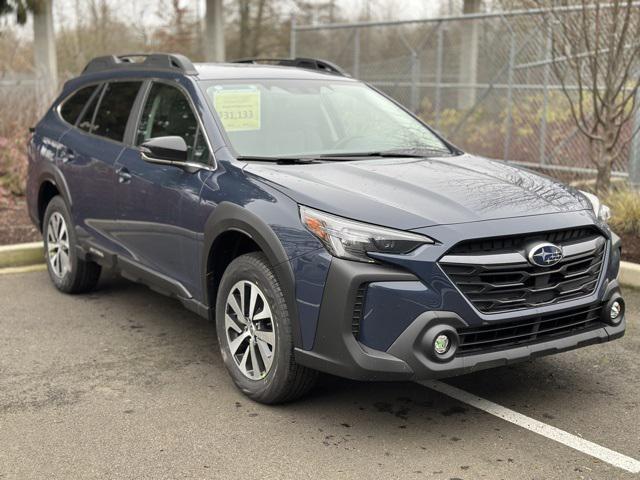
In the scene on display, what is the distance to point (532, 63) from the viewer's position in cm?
1167

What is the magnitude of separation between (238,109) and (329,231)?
4.82ft

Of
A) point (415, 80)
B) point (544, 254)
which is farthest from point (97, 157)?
point (415, 80)

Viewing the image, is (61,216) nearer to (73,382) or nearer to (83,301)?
(83,301)

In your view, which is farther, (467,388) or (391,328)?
(467,388)

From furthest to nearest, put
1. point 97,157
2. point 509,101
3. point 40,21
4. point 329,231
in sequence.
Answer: point 40,21, point 509,101, point 97,157, point 329,231

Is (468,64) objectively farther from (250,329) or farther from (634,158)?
(250,329)

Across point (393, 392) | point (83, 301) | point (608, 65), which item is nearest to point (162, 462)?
point (393, 392)

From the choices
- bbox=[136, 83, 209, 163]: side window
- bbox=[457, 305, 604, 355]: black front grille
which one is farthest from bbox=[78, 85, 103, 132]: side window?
bbox=[457, 305, 604, 355]: black front grille

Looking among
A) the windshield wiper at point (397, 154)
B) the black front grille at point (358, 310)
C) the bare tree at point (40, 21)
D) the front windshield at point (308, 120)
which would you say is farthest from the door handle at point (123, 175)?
the bare tree at point (40, 21)

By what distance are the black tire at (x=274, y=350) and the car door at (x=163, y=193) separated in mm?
437

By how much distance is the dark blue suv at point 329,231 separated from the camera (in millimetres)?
3572

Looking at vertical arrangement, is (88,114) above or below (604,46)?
below

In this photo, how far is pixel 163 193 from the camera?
190 inches

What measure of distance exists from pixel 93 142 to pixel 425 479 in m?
3.64
